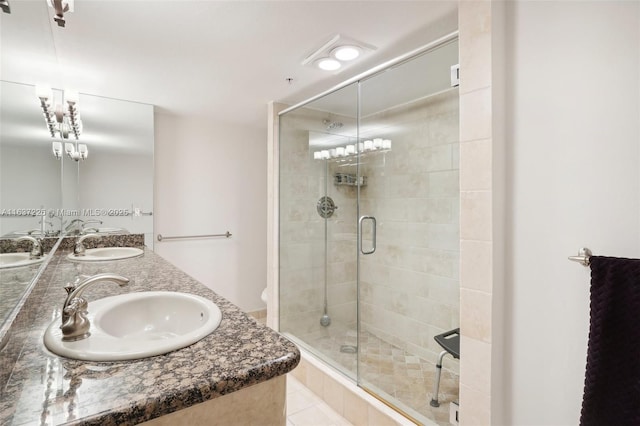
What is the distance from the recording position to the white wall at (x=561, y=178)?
3.54 feet

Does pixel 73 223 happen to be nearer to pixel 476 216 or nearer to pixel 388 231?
pixel 388 231

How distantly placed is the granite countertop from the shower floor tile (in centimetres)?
140

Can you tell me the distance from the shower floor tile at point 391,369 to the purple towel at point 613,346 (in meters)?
0.81

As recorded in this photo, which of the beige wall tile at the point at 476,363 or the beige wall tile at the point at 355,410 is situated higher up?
the beige wall tile at the point at 476,363

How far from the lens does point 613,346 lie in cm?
104

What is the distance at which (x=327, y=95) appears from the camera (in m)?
2.46

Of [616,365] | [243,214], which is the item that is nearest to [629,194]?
[616,365]

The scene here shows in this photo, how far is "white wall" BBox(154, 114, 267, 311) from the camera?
3.15 meters

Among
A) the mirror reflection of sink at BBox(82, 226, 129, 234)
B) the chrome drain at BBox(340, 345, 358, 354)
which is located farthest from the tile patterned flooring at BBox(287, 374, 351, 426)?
the mirror reflection of sink at BBox(82, 226, 129, 234)

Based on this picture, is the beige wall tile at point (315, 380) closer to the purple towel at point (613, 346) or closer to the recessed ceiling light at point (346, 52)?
the purple towel at point (613, 346)

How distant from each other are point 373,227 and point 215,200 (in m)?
1.73

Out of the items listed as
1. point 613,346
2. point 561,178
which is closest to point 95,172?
point 561,178

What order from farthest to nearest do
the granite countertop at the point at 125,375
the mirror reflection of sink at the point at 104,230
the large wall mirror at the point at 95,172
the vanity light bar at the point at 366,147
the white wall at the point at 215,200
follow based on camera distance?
the white wall at the point at 215,200, the vanity light bar at the point at 366,147, the mirror reflection of sink at the point at 104,230, the large wall mirror at the point at 95,172, the granite countertop at the point at 125,375

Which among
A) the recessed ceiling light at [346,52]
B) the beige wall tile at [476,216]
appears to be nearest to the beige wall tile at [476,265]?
the beige wall tile at [476,216]
